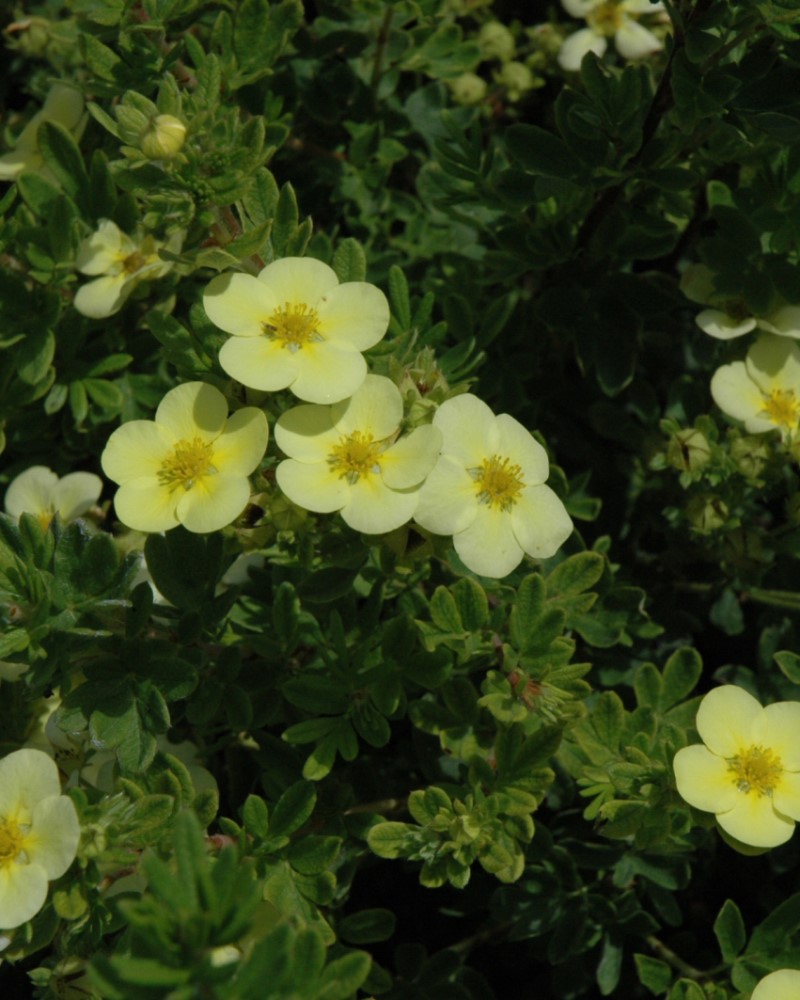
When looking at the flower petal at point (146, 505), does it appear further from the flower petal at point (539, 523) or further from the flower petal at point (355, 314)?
the flower petal at point (539, 523)

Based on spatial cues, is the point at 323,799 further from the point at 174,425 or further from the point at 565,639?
the point at 174,425

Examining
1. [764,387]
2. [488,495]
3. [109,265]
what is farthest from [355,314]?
[764,387]

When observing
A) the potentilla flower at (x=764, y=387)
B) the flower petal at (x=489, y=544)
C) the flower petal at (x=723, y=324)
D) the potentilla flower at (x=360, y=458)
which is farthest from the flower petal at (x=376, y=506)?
the flower petal at (x=723, y=324)

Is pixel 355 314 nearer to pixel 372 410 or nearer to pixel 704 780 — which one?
pixel 372 410

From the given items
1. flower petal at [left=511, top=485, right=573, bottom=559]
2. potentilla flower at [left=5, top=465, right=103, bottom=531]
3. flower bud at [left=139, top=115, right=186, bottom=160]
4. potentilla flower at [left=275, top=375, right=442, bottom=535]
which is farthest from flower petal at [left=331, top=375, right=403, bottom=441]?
potentilla flower at [left=5, top=465, right=103, bottom=531]

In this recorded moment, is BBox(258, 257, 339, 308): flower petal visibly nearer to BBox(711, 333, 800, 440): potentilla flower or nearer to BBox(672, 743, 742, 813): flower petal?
BBox(711, 333, 800, 440): potentilla flower

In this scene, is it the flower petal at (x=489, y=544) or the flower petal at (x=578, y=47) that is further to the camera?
the flower petal at (x=578, y=47)
